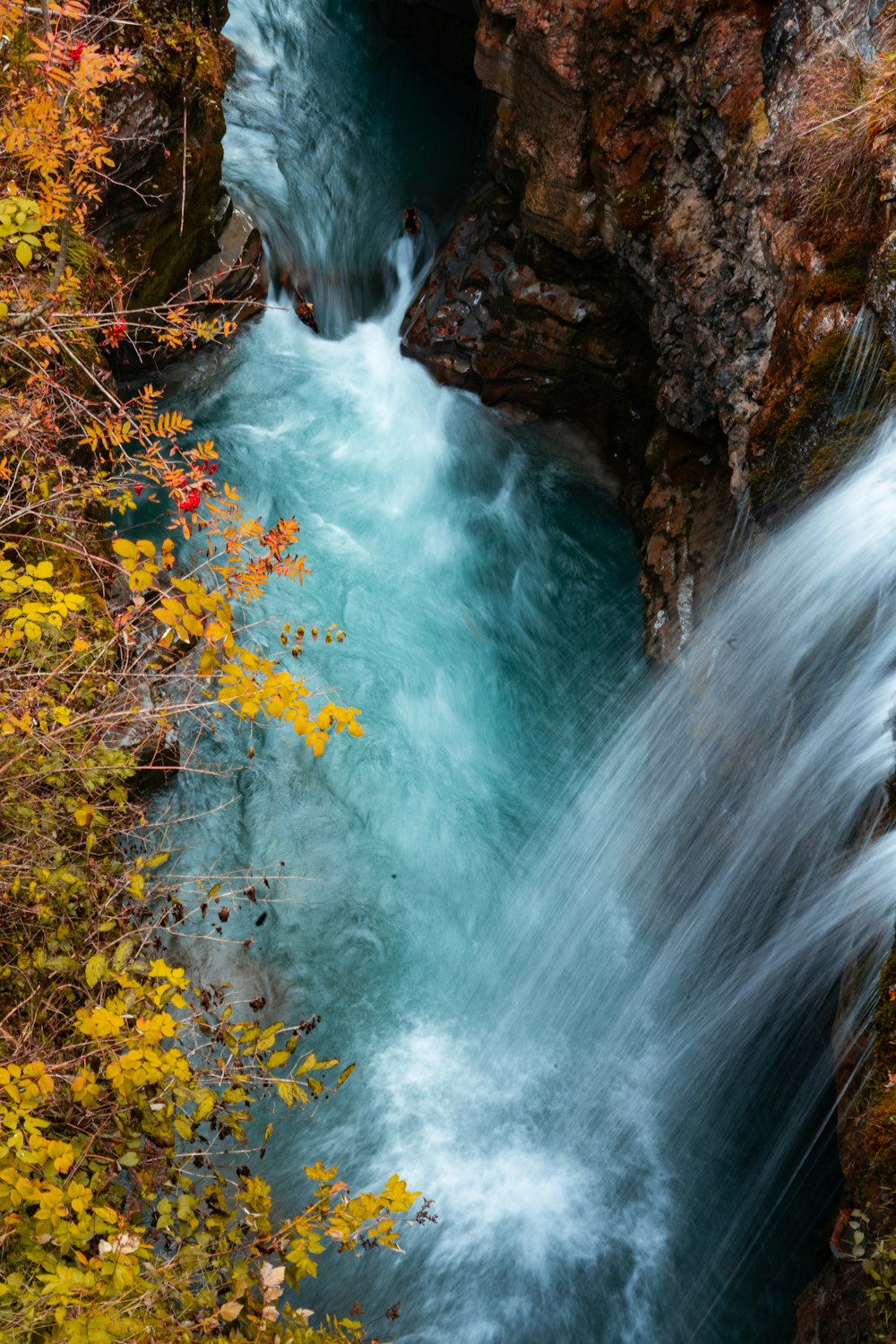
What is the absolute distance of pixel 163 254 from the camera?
706 cm

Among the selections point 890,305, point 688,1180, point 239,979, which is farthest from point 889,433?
point 239,979

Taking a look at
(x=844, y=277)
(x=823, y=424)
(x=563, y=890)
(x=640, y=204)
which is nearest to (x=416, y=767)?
(x=563, y=890)

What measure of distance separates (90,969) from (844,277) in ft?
14.7

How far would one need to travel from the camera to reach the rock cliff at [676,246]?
4.79m

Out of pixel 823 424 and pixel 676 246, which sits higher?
pixel 676 246

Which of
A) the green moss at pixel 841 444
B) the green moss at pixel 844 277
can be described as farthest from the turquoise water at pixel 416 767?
the green moss at pixel 844 277

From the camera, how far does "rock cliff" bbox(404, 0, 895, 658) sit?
4785 mm

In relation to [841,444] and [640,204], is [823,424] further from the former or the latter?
[640,204]

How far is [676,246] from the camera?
6148 millimetres

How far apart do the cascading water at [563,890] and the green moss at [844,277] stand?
0.85 meters

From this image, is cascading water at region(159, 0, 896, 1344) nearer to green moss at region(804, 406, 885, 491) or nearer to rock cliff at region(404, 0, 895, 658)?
green moss at region(804, 406, 885, 491)

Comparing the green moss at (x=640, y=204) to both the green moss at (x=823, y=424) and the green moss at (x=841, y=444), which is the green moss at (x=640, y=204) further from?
the green moss at (x=841, y=444)

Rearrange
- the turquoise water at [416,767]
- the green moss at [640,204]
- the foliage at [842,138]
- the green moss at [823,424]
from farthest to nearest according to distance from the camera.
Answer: the green moss at [640,204] < the turquoise water at [416,767] < the foliage at [842,138] < the green moss at [823,424]

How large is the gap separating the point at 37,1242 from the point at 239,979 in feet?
7.97
